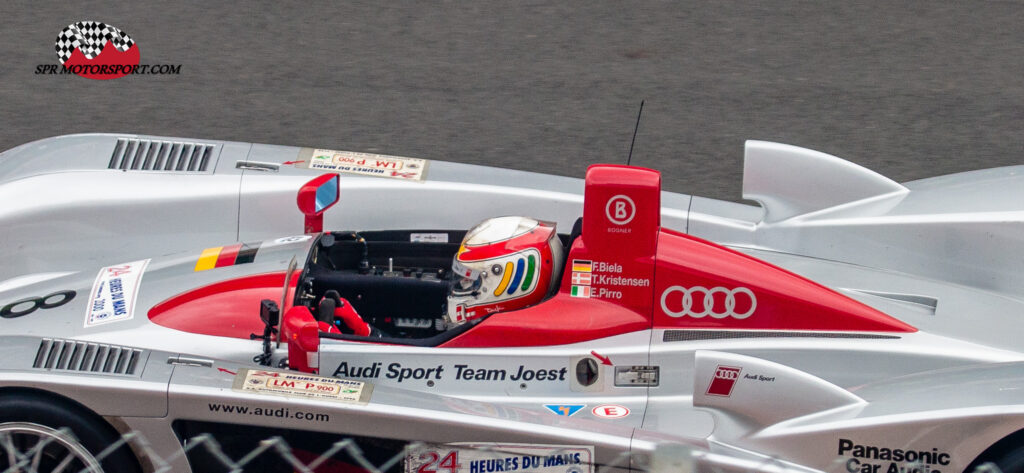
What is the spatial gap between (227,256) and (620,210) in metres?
1.60

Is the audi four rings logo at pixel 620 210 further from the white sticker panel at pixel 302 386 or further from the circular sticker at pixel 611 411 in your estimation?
the white sticker panel at pixel 302 386

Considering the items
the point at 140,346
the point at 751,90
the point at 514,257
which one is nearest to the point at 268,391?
the point at 140,346

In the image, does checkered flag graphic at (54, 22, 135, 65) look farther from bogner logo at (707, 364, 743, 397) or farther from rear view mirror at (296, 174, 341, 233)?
bogner logo at (707, 364, 743, 397)

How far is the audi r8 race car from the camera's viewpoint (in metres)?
3.53

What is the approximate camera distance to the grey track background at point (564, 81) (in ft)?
22.6

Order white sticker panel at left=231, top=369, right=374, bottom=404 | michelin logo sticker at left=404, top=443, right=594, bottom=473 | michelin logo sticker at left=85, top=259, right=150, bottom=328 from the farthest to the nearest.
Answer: michelin logo sticker at left=85, top=259, right=150, bottom=328 < white sticker panel at left=231, top=369, right=374, bottom=404 < michelin logo sticker at left=404, top=443, right=594, bottom=473

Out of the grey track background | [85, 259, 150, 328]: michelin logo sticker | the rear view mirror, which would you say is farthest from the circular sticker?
the grey track background

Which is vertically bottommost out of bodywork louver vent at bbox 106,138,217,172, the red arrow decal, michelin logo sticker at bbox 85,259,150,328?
the red arrow decal

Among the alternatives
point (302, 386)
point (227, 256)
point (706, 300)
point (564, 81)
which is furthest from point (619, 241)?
point (564, 81)

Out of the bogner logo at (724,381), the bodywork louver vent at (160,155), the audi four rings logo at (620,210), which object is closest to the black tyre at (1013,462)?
the bogner logo at (724,381)

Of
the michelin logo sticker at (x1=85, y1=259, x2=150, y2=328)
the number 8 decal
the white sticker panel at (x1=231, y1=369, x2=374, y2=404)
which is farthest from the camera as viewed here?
the number 8 decal

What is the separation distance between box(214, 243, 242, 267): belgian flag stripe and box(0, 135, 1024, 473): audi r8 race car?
0.03 meters

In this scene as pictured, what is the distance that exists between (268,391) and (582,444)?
98 centimetres

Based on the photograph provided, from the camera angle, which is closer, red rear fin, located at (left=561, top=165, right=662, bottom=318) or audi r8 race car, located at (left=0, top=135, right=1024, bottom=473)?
audi r8 race car, located at (left=0, top=135, right=1024, bottom=473)
